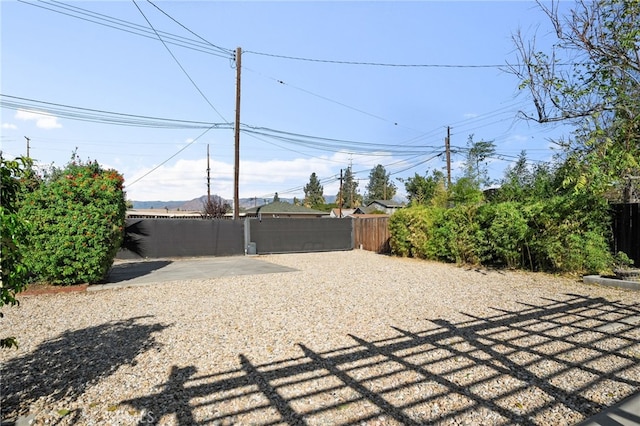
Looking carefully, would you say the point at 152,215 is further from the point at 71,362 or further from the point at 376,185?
the point at 376,185

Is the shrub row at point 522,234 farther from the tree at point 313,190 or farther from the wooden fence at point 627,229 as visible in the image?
the tree at point 313,190

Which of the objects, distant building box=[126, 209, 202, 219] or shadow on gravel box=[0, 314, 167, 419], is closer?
shadow on gravel box=[0, 314, 167, 419]

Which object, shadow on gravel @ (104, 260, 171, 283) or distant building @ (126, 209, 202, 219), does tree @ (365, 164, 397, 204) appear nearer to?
distant building @ (126, 209, 202, 219)

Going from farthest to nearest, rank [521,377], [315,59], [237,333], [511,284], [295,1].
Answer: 1. [315,59]
2. [295,1]
3. [511,284]
4. [237,333]
5. [521,377]

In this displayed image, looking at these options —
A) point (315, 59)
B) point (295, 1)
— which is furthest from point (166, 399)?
point (315, 59)

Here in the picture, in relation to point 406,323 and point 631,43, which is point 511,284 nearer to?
point 406,323

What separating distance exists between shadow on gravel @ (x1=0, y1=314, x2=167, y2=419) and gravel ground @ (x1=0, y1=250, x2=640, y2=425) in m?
0.02

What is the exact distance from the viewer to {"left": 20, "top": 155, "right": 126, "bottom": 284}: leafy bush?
6629 mm

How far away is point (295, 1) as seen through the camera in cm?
857

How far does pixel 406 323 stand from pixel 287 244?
11276mm

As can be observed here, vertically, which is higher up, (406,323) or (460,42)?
(460,42)

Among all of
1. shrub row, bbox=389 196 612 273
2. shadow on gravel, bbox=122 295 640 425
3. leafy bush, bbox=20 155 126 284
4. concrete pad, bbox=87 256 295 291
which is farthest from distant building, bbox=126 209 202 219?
shadow on gravel, bbox=122 295 640 425

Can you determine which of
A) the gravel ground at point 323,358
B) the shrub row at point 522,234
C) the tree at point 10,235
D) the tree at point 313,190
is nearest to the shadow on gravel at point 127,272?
the gravel ground at point 323,358

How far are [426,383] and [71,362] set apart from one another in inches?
135
